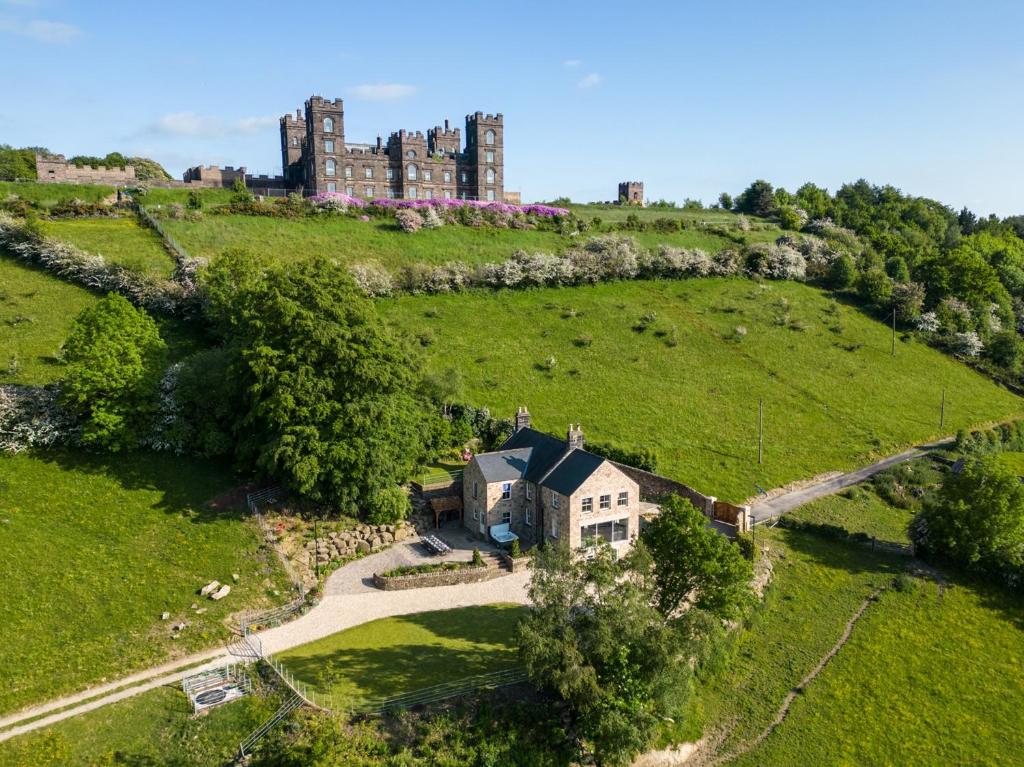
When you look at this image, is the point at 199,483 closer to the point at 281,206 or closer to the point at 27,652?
the point at 27,652

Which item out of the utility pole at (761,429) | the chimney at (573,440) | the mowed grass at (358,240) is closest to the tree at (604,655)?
the chimney at (573,440)

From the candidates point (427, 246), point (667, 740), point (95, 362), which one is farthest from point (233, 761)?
point (427, 246)

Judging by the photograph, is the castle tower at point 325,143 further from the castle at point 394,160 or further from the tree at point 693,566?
the tree at point 693,566

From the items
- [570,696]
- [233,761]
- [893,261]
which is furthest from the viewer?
[893,261]

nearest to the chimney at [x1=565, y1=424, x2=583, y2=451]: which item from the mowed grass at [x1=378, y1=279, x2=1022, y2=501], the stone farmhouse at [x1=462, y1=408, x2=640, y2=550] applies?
the stone farmhouse at [x1=462, y1=408, x2=640, y2=550]

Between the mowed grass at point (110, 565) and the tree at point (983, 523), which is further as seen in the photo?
the tree at point (983, 523)

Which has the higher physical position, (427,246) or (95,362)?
(427,246)
